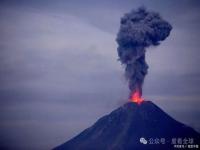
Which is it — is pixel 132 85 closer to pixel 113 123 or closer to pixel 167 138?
pixel 113 123

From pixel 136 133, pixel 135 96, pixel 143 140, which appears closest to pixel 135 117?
pixel 135 96

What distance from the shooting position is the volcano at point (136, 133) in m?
14.1

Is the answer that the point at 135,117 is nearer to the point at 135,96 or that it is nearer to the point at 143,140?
the point at 135,96

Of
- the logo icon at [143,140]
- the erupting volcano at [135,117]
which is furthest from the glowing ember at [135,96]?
the logo icon at [143,140]

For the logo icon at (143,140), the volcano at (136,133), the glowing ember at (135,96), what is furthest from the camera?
the glowing ember at (135,96)

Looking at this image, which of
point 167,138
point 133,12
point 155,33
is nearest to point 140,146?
point 167,138

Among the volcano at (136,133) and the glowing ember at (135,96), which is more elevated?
the glowing ember at (135,96)

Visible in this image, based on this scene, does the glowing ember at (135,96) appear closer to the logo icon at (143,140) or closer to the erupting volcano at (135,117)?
the erupting volcano at (135,117)

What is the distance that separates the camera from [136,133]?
17.2 meters

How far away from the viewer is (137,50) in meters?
20.1

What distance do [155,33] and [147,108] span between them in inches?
119

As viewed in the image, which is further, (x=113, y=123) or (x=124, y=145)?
(x=113, y=123)

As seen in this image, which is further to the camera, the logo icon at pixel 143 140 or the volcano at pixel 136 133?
the logo icon at pixel 143 140

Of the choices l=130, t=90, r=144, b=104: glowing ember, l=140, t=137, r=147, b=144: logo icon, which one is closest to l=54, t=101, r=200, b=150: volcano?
l=140, t=137, r=147, b=144: logo icon
